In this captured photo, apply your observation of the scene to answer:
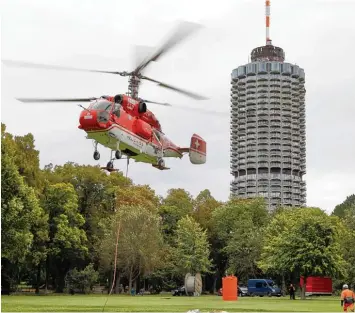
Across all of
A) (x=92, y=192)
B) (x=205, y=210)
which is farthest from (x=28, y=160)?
(x=205, y=210)

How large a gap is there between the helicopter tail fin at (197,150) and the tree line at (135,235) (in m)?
24.4

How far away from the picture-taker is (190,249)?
67.8m

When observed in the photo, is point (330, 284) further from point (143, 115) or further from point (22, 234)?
point (143, 115)

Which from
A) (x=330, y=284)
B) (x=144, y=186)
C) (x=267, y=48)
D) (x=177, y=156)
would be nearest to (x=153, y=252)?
(x=144, y=186)

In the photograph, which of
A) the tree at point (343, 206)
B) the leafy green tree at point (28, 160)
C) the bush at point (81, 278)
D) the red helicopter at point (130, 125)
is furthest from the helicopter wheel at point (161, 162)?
the tree at point (343, 206)

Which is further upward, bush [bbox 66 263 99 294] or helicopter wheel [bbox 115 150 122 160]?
helicopter wheel [bbox 115 150 122 160]

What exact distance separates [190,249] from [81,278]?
12007 mm

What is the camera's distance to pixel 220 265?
256 ft

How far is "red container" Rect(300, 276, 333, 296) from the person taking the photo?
2490 inches

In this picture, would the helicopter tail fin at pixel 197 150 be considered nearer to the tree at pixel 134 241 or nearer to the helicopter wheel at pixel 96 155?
the helicopter wheel at pixel 96 155

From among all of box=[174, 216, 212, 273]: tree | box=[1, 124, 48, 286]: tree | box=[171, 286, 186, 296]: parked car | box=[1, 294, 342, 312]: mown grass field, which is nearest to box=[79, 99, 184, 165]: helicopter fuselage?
box=[1, 294, 342, 312]: mown grass field

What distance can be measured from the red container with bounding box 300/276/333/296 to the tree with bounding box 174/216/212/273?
11.1 m

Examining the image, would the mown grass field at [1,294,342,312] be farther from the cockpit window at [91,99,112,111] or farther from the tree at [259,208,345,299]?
the cockpit window at [91,99,112,111]

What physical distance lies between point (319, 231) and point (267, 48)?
90.1 m
